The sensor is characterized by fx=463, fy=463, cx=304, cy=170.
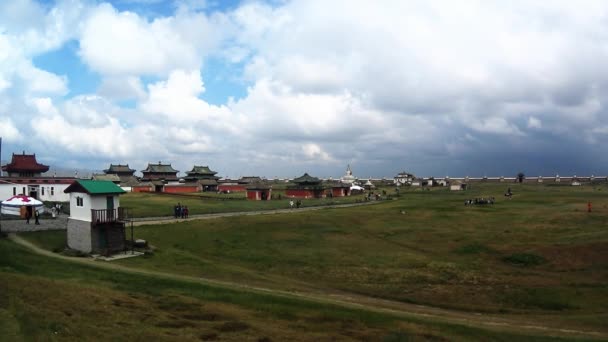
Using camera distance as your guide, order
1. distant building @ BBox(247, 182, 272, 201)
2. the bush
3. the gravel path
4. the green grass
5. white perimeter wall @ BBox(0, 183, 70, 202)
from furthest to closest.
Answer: distant building @ BBox(247, 182, 272, 201) < white perimeter wall @ BBox(0, 183, 70, 202) < the gravel path < the bush < the green grass

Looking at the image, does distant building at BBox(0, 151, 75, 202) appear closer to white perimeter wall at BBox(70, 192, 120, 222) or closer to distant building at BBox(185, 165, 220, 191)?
white perimeter wall at BBox(70, 192, 120, 222)

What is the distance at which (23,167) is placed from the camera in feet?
252

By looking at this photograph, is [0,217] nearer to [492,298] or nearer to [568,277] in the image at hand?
[492,298]

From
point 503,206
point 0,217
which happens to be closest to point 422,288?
point 0,217

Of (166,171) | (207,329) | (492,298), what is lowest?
(492,298)

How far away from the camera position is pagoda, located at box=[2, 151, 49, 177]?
76.2 m

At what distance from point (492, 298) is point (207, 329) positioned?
61.7 feet

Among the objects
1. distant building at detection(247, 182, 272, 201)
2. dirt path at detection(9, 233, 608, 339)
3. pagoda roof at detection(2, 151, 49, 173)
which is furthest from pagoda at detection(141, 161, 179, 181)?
dirt path at detection(9, 233, 608, 339)

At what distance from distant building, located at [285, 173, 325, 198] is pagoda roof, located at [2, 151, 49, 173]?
175 ft

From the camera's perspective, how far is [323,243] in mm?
43438

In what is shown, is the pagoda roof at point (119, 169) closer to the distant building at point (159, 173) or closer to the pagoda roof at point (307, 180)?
the distant building at point (159, 173)

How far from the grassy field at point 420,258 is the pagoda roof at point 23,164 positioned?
4271 cm

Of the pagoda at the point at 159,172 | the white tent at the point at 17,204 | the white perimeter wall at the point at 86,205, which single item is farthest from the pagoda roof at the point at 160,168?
the white perimeter wall at the point at 86,205

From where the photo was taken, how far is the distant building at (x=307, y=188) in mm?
109438
